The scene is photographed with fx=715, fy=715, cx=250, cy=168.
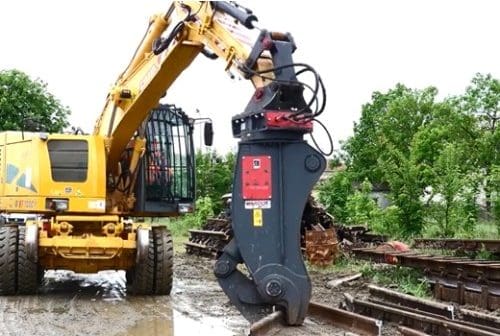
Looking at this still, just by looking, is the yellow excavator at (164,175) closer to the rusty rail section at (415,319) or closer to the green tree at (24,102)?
the rusty rail section at (415,319)

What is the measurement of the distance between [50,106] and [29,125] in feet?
79.0

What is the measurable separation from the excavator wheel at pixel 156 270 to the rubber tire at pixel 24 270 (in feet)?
4.83

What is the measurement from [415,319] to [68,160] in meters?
5.89

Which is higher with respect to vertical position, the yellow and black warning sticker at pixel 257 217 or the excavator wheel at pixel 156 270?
the yellow and black warning sticker at pixel 257 217

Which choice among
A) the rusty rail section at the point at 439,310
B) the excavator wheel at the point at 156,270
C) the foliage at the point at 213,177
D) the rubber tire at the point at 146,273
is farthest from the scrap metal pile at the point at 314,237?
the foliage at the point at 213,177

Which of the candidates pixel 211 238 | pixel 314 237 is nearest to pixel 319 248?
pixel 314 237

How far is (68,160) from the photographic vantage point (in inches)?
429

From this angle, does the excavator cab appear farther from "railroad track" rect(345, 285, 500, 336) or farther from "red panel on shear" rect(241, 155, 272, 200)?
"red panel on shear" rect(241, 155, 272, 200)

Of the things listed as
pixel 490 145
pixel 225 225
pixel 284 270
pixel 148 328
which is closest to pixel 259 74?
pixel 284 270

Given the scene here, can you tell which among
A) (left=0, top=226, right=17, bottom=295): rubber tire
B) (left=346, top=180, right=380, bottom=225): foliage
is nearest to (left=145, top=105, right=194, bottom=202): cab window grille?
(left=0, top=226, right=17, bottom=295): rubber tire

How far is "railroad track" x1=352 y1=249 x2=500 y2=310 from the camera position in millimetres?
8969

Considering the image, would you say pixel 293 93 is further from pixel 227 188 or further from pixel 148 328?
pixel 227 188

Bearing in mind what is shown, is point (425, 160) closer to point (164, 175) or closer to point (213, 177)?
point (213, 177)

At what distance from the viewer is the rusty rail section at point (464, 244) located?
12281 mm
